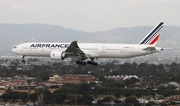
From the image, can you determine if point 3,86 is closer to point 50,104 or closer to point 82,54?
point 50,104

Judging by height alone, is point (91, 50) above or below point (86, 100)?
above

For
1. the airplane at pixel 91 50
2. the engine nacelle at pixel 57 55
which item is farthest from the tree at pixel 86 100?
the engine nacelle at pixel 57 55

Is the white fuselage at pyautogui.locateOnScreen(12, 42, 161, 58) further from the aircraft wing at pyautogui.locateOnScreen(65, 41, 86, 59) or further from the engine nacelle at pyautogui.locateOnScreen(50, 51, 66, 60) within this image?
the engine nacelle at pyautogui.locateOnScreen(50, 51, 66, 60)

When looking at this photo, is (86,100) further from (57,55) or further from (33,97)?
(57,55)

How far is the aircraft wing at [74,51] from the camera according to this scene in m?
77.5

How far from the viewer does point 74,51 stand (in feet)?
257

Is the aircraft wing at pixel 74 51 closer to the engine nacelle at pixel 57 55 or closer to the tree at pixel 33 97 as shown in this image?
the engine nacelle at pixel 57 55

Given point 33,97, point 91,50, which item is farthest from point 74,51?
point 33,97

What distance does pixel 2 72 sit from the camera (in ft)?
534

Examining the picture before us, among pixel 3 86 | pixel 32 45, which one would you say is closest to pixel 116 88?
pixel 3 86

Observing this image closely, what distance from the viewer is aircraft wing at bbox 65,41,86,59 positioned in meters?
77.5

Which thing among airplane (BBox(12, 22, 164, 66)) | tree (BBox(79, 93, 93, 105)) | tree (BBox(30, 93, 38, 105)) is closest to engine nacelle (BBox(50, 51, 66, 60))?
airplane (BBox(12, 22, 164, 66))

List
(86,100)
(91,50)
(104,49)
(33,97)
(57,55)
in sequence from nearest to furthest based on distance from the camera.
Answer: (57,55), (104,49), (91,50), (86,100), (33,97)

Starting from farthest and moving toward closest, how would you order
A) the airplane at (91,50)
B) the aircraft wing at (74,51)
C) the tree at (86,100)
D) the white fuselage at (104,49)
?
the tree at (86,100) < the white fuselage at (104,49) < the airplane at (91,50) < the aircraft wing at (74,51)
